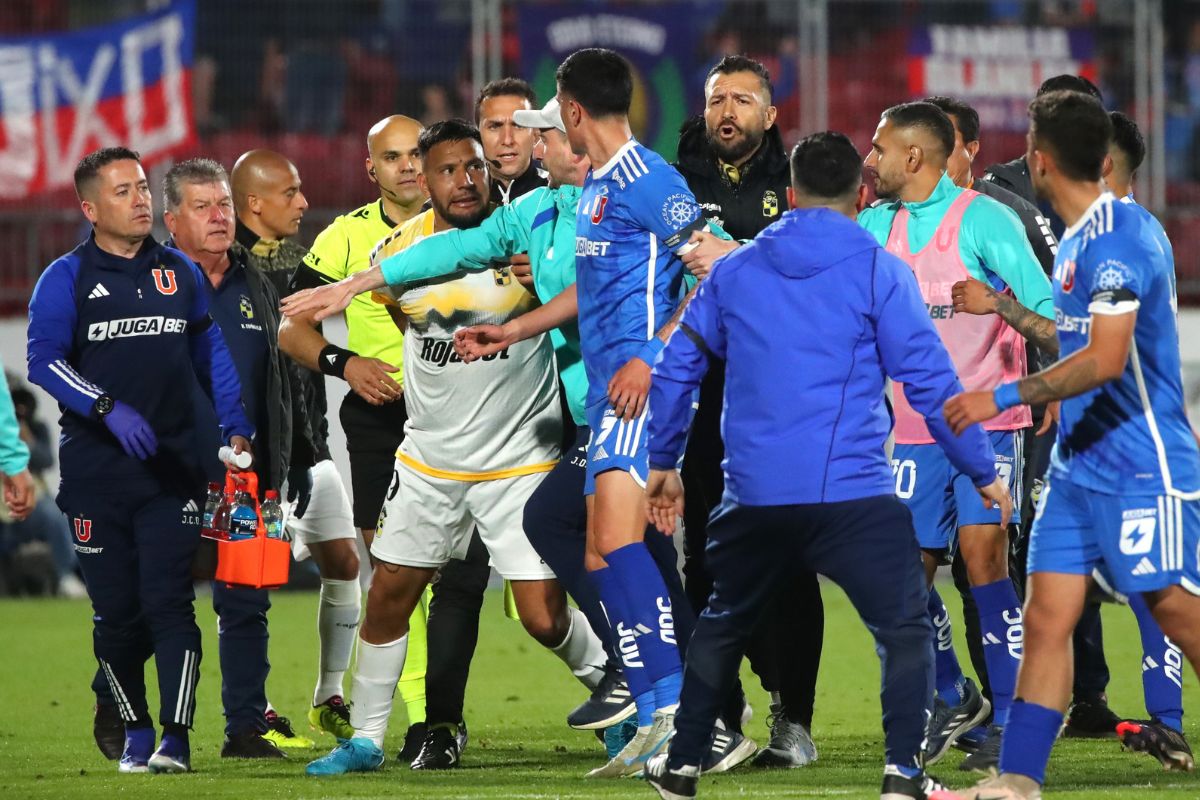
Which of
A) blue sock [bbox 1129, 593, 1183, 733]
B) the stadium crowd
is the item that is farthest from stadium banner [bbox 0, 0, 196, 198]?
blue sock [bbox 1129, 593, 1183, 733]

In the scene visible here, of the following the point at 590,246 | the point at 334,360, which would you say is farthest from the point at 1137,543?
the point at 334,360

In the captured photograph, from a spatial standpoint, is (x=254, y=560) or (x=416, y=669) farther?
(x=416, y=669)

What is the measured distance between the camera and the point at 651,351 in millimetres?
5996

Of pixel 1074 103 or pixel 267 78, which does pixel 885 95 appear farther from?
pixel 1074 103

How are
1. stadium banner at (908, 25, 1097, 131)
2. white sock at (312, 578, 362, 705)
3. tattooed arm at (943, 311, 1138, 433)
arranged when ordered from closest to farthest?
tattooed arm at (943, 311, 1138, 433) → white sock at (312, 578, 362, 705) → stadium banner at (908, 25, 1097, 131)

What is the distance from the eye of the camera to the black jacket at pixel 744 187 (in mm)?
6957

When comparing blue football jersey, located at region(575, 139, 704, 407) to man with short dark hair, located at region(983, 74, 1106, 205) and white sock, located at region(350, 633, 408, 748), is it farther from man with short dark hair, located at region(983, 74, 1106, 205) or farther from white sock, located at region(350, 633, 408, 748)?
man with short dark hair, located at region(983, 74, 1106, 205)

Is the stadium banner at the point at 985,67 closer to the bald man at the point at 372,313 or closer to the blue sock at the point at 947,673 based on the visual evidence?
the bald man at the point at 372,313

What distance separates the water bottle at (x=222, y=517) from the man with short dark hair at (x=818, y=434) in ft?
7.37

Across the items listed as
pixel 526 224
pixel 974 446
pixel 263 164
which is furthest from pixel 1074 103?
pixel 263 164

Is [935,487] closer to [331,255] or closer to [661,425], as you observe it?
[661,425]

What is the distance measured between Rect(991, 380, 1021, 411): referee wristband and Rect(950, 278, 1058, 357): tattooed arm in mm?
1176

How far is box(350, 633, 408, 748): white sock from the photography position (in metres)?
6.77

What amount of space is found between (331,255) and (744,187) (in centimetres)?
180
